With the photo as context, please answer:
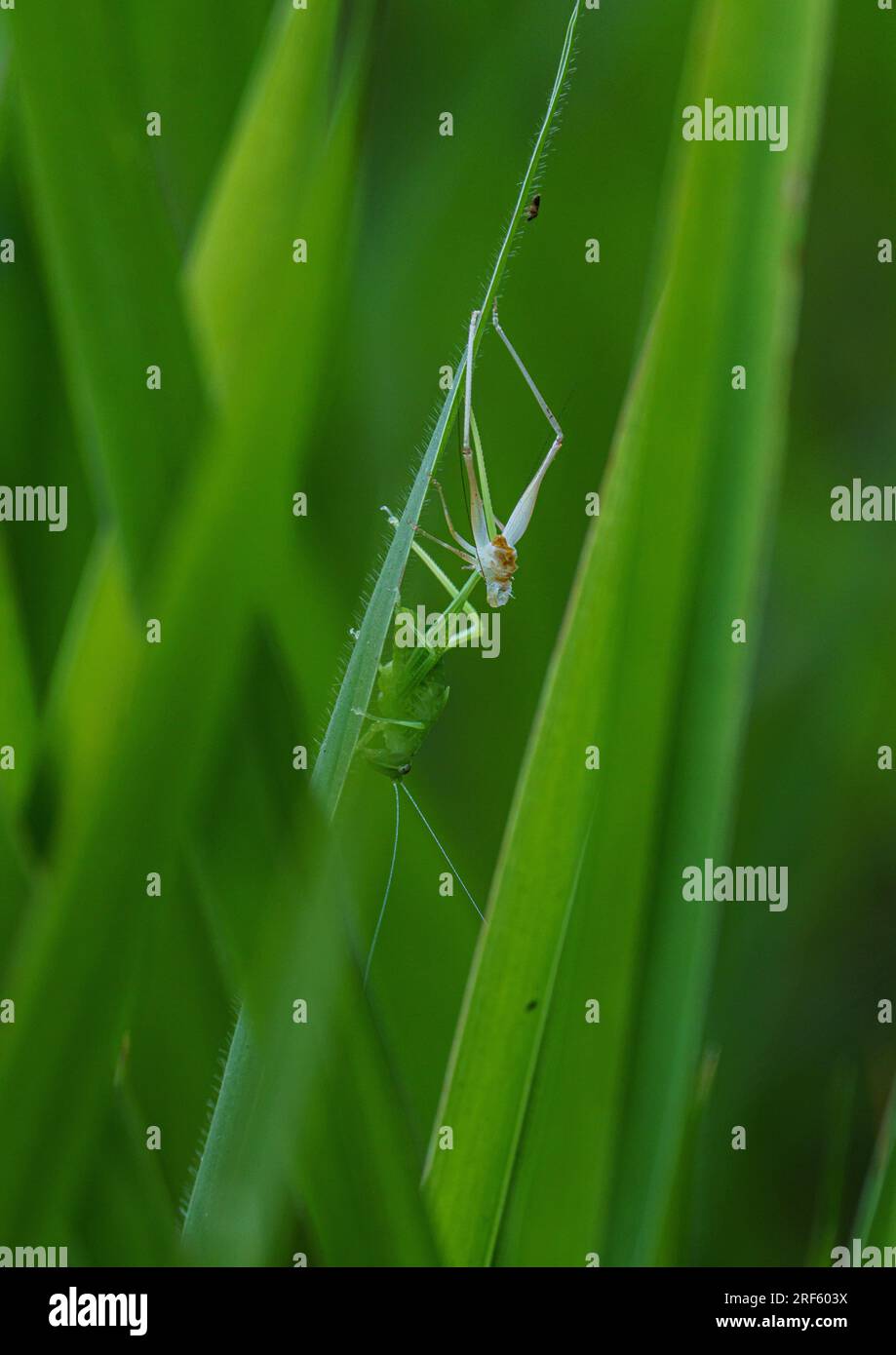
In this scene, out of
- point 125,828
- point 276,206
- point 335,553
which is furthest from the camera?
point 335,553

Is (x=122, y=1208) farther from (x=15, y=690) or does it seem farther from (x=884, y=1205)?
(x=884, y=1205)

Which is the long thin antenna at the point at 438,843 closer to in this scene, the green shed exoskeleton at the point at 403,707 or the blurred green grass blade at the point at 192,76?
the green shed exoskeleton at the point at 403,707

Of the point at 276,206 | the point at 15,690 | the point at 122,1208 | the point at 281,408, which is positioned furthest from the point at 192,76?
the point at 122,1208

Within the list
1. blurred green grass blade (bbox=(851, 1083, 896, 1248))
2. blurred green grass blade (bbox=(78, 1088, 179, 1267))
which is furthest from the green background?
blurred green grass blade (bbox=(851, 1083, 896, 1248))

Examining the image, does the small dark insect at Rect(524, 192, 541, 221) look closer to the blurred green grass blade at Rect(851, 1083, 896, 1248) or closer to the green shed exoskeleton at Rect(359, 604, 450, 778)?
the green shed exoskeleton at Rect(359, 604, 450, 778)

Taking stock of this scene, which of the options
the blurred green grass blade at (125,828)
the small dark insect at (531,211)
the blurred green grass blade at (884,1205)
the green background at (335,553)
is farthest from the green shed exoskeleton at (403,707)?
the blurred green grass blade at (884,1205)
